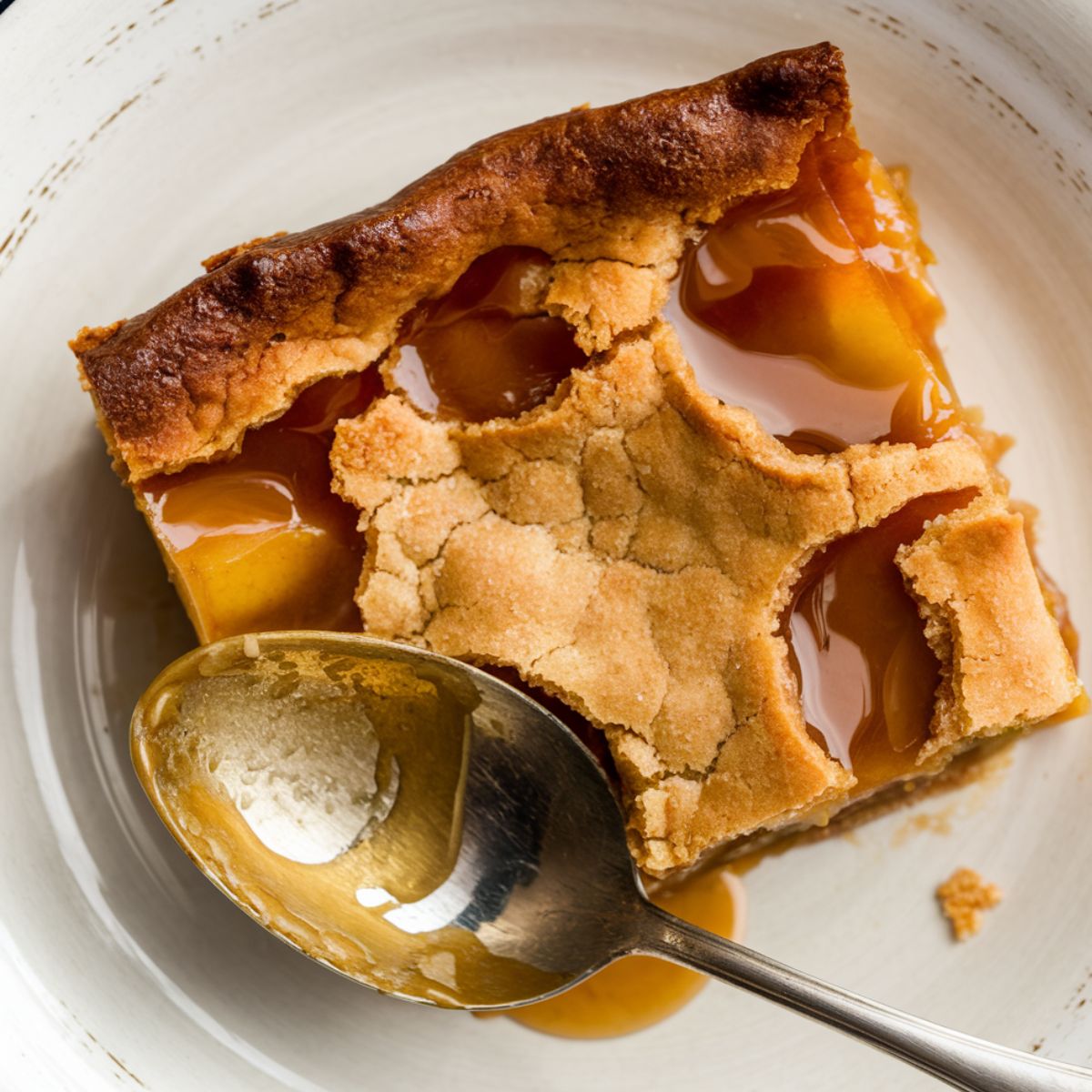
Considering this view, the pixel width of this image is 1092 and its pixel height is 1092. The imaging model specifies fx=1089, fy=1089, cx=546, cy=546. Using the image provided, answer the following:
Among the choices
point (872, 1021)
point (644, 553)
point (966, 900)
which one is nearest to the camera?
point (872, 1021)

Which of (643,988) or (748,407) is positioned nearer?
(748,407)

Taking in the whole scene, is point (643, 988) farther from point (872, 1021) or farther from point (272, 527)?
point (272, 527)

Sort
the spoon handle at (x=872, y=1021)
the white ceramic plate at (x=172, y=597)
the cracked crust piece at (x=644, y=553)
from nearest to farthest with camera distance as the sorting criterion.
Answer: the spoon handle at (x=872, y=1021)
the cracked crust piece at (x=644, y=553)
the white ceramic plate at (x=172, y=597)

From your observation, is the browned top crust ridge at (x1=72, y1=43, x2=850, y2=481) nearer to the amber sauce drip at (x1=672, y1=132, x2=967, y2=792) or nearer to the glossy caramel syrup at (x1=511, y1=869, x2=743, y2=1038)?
the amber sauce drip at (x1=672, y1=132, x2=967, y2=792)

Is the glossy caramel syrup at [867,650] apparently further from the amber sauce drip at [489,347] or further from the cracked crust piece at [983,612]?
the amber sauce drip at [489,347]

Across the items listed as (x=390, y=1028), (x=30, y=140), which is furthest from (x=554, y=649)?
(x=30, y=140)

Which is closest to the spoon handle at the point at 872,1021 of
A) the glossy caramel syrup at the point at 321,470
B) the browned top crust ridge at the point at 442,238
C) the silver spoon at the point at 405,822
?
the silver spoon at the point at 405,822

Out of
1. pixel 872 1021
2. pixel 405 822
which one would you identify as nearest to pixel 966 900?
pixel 872 1021
